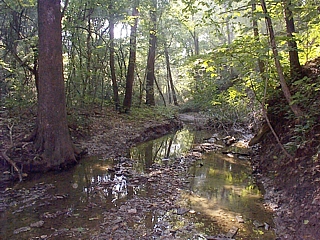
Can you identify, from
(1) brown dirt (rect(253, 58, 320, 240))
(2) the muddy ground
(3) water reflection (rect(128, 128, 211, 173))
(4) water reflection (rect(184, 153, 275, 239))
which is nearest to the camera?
(1) brown dirt (rect(253, 58, 320, 240))

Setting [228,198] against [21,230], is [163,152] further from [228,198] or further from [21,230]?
[21,230]

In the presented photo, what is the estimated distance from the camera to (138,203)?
5.45m

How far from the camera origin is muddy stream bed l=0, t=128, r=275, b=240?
14.3 ft

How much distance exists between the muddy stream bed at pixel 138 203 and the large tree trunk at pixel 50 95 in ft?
2.14

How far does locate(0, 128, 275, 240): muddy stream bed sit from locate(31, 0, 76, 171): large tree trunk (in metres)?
0.65

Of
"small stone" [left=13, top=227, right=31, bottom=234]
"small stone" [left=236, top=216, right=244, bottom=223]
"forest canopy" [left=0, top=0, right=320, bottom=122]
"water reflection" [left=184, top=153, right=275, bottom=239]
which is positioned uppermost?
"forest canopy" [left=0, top=0, right=320, bottom=122]

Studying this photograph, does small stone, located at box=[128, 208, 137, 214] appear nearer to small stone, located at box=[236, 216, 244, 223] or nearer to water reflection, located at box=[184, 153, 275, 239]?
water reflection, located at box=[184, 153, 275, 239]

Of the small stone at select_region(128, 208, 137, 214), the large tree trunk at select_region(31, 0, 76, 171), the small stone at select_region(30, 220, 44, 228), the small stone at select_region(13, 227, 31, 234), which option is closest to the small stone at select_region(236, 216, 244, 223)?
the small stone at select_region(128, 208, 137, 214)

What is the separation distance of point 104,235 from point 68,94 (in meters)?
7.64

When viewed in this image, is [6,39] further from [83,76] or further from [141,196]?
[141,196]

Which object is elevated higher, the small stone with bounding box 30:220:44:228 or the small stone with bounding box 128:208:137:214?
the small stone with bounding box 30:220:44:228

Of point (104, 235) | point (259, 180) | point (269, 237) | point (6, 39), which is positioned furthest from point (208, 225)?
point (6, 39)

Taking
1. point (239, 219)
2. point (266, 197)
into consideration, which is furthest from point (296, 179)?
point (239, 219)

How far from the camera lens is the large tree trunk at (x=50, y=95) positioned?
7.34 m
